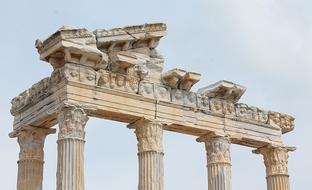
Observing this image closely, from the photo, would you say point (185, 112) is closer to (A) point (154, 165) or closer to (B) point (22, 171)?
(A) point (154, 165)

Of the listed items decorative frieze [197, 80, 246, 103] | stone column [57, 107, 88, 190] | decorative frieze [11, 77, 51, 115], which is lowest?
stone column [57, 107, 88, 190]

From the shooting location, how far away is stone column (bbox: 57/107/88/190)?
2448 centimetres

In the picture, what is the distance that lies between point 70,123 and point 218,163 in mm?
6654

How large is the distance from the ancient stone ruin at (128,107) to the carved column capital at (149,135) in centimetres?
4

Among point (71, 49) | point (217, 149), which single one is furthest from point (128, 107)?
point (217, 149)

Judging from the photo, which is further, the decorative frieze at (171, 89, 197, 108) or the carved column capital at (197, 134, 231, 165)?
the carved column capital at (197, 134, 231, 165)

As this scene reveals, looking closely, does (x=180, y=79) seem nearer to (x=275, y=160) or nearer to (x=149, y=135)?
(x=149, y=135)

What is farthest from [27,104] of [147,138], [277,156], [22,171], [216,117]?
[277,156]

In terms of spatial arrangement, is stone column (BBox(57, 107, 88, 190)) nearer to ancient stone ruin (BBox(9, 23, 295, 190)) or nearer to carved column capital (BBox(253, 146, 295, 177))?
ancient stone ruin (BBox(9, 23, 295, 190))

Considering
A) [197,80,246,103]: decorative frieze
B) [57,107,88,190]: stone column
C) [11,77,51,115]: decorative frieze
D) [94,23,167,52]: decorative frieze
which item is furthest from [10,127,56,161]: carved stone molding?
[197,80,246,103]: decorative frieze

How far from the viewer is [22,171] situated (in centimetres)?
2712

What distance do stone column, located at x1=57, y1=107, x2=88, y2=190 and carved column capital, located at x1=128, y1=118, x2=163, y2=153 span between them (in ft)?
8.01

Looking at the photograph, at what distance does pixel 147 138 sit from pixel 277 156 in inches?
252

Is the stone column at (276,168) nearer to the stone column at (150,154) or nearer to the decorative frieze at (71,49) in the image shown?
the stone column at (150,154)
